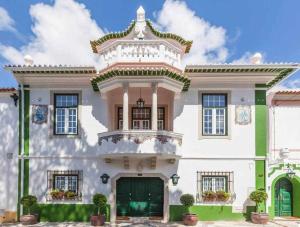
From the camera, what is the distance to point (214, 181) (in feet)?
44.5

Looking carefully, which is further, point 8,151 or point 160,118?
point 160,118

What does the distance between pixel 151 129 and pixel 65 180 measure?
451 centimetres

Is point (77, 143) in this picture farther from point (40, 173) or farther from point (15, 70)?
point (15, 70)

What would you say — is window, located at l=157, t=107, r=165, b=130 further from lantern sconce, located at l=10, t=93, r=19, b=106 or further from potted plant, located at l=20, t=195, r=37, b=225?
lantern sconce, located at l=10, t=93, r=19, b=106

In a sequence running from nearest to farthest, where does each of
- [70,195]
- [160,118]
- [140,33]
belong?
[70,195], [140,33], [160,118]

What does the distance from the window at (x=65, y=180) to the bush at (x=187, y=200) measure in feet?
14.8

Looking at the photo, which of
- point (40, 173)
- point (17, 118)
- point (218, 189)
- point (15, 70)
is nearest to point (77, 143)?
point (40, 173)

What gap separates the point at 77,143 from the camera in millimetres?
13758

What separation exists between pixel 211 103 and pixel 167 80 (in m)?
2.50

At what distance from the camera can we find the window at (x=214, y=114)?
542 inches

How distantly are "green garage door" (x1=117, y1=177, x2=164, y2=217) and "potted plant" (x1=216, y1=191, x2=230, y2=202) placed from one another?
7.97ft

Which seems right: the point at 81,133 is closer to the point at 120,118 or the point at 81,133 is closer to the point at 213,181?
the point at 120,118

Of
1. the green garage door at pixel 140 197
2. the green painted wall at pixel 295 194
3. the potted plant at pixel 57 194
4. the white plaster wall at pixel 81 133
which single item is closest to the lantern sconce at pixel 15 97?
the white plaster wall at pixel 81 133

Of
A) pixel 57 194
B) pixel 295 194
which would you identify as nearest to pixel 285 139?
pixel 295 194
